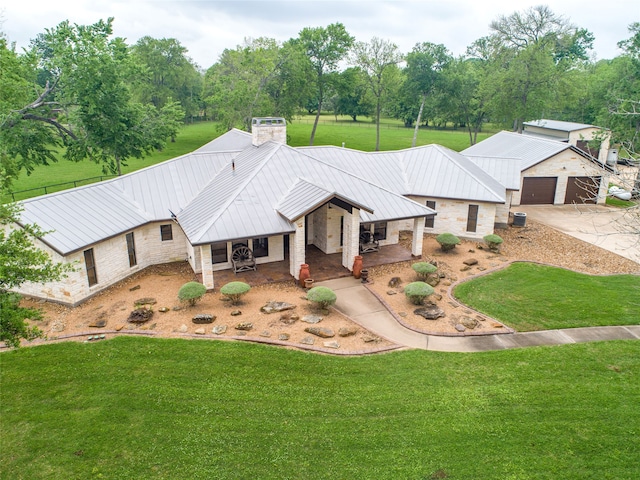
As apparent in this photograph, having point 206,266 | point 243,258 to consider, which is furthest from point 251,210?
point 206,266

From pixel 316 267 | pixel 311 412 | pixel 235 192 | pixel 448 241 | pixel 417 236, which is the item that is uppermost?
pixel 235 192

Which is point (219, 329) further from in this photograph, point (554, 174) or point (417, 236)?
point (554, 174)

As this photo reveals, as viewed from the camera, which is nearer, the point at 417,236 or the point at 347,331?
the point at 347,331

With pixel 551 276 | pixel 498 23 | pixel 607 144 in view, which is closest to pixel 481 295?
pixel 551 276

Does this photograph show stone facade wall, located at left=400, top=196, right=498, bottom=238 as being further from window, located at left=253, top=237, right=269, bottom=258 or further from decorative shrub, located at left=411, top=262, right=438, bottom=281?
window, located at left=253, top=237, right=269, bottom=258

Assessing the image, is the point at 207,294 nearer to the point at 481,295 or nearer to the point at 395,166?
the point at 481,295

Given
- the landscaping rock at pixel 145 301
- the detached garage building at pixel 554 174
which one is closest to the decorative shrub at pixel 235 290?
the landscaping rock at pixel 145 301
